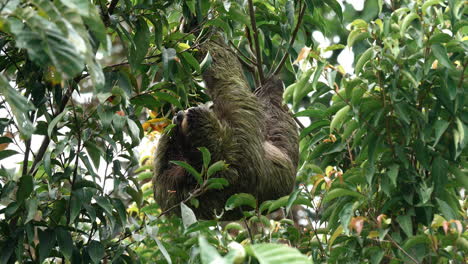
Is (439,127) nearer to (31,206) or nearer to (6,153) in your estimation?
(31,206)

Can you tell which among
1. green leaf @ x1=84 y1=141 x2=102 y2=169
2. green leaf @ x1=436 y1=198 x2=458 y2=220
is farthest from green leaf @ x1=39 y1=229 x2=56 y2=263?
green leaf @ x1=436 y1=198 x2=458 y2=220

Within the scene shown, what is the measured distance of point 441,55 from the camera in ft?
15.4

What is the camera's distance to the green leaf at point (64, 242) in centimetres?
472

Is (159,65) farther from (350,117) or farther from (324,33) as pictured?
(324,33)

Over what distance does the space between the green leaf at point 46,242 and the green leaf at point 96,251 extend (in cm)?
27

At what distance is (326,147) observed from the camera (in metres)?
5.83

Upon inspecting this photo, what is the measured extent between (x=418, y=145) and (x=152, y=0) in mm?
2125

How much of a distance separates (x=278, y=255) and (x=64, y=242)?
9.31 feet

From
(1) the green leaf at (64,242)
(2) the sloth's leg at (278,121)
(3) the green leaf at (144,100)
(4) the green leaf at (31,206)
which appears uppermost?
(3) the green leaf at (144,100)

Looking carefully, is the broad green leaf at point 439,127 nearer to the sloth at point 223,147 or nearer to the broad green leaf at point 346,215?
the broad green leaf at point 346,215

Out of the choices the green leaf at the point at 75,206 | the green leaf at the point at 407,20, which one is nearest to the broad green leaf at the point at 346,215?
the green leaf at the point at 407,20

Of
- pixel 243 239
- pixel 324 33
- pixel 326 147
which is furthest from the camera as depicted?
pixel 324 33

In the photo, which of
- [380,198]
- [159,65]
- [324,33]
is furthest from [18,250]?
[324,33]

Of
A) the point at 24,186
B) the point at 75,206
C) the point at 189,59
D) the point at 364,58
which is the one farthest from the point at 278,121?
the point at 24,186
